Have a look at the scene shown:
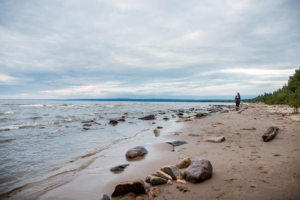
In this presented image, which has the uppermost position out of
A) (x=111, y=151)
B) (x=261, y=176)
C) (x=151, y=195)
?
(x=261, y=176)

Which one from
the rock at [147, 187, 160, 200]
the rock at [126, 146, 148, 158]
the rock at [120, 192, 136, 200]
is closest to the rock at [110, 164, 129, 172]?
the rock at [126, 146, 148, 158]

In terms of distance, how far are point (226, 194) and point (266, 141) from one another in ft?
14.0

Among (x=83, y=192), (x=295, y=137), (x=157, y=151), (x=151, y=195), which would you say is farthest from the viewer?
(x=157, y=151)

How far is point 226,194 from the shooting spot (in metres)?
2.70

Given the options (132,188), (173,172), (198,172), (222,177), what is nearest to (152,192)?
(132,188)

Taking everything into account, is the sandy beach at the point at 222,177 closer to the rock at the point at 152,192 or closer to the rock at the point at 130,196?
the rock at the point at 152,192

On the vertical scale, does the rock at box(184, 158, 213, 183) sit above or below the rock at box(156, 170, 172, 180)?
above

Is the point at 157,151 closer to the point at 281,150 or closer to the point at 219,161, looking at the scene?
the point at 219,161

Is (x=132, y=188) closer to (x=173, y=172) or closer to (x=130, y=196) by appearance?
(x=130, y=196)

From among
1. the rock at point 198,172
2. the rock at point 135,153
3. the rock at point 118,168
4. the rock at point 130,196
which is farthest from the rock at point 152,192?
the rock at point 135,153

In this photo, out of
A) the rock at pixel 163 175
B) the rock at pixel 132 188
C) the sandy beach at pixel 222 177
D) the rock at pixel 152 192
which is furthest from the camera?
the rock at pixel 163 175

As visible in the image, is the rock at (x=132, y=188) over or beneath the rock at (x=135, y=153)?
over

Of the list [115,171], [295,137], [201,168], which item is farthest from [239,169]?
[295,137]

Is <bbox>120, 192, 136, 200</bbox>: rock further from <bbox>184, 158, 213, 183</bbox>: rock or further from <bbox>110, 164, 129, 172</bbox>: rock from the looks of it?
<bbox>110, 164, 129, 172</bbox>: rock
